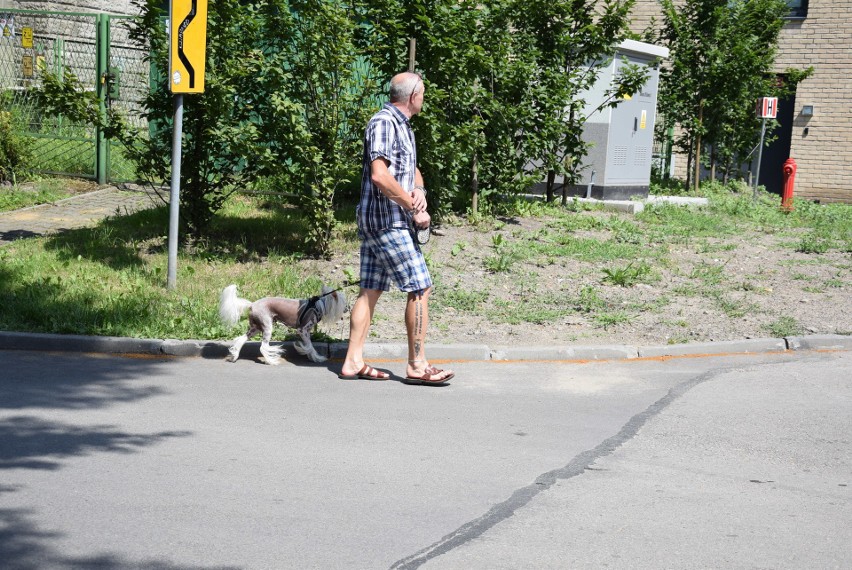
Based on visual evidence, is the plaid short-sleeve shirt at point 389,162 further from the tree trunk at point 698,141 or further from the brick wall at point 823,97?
the brick wall at point 823,97

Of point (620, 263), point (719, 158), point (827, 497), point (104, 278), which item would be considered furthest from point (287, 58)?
point (719, 158)

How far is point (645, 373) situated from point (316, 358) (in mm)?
2604

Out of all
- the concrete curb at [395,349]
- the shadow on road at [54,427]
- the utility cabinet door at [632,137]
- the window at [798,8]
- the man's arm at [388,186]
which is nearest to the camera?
the shadow on road at [54,427]

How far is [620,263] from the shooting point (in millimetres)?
11617

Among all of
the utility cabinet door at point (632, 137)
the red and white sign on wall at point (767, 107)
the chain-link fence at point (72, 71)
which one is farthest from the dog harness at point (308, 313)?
the red and white sign on wall at point (767, 107)

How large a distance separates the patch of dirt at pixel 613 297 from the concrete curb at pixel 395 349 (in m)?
0.18

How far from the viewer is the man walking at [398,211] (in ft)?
22.3

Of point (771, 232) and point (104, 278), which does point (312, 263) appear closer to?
point (104, 278)

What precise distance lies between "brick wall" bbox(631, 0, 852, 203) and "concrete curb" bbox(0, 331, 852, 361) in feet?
54.3

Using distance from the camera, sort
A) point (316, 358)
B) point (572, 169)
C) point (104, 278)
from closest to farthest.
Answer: point (316, 358) < point (104, 278) < point (572, 169)

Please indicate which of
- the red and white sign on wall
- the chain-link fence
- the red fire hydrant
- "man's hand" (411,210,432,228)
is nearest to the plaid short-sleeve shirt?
"man's hand" (411,210,432,228)

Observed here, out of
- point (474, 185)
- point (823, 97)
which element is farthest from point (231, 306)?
point (823, 97)

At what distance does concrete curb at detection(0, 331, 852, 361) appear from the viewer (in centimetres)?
776

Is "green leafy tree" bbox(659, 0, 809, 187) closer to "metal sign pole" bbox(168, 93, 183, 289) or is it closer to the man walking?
"metal sign pole" bbox(168, 93, 183, 289)
